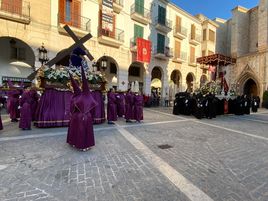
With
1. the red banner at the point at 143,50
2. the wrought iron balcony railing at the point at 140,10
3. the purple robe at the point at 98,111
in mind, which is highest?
the wrought iron balcony railing at the point at 140,10

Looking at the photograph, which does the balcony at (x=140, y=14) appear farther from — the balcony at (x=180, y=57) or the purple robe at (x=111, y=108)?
the purple robe at (x=111, y=108)

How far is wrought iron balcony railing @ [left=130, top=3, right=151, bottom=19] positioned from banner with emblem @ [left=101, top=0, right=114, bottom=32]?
3.62 m

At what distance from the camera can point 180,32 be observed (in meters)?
26.5

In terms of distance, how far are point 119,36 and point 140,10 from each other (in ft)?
14.6

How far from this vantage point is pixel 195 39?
1141 inches

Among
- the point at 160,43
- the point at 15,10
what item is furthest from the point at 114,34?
the point at 15,10

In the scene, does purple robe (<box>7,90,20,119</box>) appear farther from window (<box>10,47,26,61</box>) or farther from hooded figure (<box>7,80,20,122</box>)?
window (<box>10,47,26,61</box>)

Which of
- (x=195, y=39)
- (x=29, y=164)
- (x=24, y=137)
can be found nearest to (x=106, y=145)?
(x=29, y=164)

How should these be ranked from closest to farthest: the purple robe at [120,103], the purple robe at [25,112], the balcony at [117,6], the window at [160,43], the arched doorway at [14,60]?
the purple robe at [25,112], the purple robe at [120,103], the arched doorway at [14,60], the balcony at [117,6], the window at [160,43]

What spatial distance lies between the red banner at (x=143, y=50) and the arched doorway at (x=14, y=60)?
9919 millimetres

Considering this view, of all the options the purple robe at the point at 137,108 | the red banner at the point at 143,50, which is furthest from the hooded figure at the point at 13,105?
the red banner at the point at 143,50

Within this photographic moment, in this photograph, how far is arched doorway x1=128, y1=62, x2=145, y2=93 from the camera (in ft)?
77.4

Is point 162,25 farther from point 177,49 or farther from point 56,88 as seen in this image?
point 56,88

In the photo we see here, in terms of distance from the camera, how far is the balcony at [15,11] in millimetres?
13578
